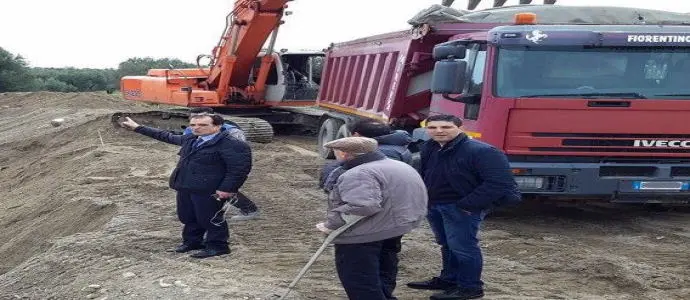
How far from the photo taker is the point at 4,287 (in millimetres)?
6973

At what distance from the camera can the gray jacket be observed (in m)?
4.88

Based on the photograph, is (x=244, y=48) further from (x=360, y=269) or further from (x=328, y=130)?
(x=360, y=269)

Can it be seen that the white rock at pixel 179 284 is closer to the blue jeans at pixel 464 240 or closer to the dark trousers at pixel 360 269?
the dark trousers at pixel 360 269

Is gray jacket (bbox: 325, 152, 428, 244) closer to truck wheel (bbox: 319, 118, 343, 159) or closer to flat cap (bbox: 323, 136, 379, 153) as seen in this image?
flat cap (bbox: 323, 136, 379, 153)

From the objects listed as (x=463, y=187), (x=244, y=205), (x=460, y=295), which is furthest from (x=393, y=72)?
(x=460, y=295)

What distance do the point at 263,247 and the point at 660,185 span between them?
4189 millimetres

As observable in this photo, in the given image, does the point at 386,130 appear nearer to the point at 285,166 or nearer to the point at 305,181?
the point at 305,181

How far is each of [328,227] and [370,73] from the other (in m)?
7.61

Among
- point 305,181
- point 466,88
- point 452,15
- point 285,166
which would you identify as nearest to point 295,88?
point 285,166

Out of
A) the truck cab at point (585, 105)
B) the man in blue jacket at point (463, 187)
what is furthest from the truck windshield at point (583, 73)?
the man in blue jacket at point (463, 187)

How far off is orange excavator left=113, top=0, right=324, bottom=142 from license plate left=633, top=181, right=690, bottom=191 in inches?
351

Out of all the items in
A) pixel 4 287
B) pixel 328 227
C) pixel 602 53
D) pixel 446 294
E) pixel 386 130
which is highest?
pixel 602 53

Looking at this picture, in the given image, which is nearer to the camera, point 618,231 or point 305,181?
point 618,231

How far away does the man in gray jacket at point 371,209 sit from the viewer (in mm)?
4922
